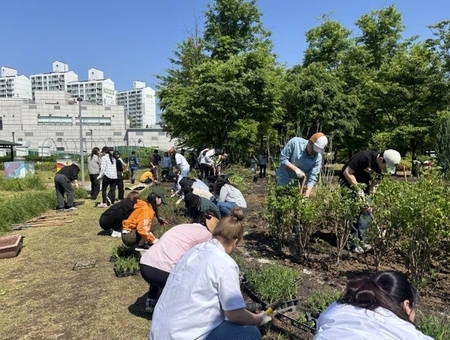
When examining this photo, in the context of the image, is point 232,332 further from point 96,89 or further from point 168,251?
point 96,89

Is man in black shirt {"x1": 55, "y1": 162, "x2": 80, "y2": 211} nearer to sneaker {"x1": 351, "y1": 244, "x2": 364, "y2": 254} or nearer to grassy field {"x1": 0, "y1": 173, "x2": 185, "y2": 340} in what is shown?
grassy field {"x1": 0, "y1": 173, "x2": 185, "y2": 340}

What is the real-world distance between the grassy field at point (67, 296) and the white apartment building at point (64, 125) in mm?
60299

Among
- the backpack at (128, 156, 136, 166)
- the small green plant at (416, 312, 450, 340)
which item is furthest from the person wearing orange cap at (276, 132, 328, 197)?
the backpack at (128, 156, 136, 166)

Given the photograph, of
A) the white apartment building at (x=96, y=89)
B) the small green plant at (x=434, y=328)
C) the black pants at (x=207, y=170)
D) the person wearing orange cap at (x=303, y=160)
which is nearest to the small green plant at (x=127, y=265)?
the person wearing orange cap at (x=303, y=160)

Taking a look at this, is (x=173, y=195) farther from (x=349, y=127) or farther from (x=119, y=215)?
(x=349, y=127)

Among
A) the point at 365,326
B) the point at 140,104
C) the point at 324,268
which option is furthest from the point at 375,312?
the point at 140,104

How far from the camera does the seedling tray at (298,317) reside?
2.95m

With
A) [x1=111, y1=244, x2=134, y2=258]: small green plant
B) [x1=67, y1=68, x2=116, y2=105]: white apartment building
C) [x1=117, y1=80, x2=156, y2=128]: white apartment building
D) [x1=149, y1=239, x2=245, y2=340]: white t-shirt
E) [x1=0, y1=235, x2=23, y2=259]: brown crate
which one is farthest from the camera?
[x1=117, y1=80, x2=156, y2=128]: white apartment building

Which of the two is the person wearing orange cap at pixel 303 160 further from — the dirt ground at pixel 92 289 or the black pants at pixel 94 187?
the black pants at pixel 94 187

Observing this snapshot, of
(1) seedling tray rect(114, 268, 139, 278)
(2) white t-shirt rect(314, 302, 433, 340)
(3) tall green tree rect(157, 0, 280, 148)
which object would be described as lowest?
(1) seedling tray rect(114, 268, 139, 278)

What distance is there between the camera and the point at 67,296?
3.98 meters

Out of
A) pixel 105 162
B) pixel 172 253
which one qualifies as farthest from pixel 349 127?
pixel 172 253

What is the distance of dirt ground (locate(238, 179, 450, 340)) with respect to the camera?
3.31 meters

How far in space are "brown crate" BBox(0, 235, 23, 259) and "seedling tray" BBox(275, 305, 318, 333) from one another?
14.0 feet
